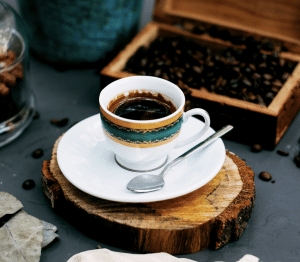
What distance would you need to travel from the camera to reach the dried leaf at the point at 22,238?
0.83m

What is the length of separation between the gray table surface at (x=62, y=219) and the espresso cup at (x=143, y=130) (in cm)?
24

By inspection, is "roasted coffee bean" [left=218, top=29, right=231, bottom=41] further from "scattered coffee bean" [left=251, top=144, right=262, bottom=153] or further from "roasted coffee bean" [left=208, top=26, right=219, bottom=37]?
"scattered coffee bean" [left=251, top=144, right=262, bottom=153]

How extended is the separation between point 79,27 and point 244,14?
0.75 metres

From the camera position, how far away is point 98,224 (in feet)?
2.86

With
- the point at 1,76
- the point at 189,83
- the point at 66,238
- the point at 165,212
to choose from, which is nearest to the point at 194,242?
the point at 165,212

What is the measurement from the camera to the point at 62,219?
0.98m

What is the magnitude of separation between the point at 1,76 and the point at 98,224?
1.98 ft

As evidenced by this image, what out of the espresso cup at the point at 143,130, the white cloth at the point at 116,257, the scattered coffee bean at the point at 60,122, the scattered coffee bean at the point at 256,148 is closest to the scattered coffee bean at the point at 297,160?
the scattered coffee bean at the point at 256,148

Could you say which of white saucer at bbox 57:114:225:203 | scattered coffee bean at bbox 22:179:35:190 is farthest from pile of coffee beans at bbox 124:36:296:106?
scattered coffee bean at bbox 22:179:35:190

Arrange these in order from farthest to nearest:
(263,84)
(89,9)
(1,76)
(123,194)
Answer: (89,9) < (263,84) < (1,76) < (123,194)

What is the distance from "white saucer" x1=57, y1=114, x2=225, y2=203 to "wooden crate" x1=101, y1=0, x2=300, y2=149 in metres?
0.23

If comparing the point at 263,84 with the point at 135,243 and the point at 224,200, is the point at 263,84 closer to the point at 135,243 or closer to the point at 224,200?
the point at 224,200

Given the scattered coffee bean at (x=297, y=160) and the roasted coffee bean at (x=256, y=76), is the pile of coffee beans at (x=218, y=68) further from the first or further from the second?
the scattered coffee bean at (x=297, y=160)

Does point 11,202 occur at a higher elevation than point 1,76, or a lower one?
lower
